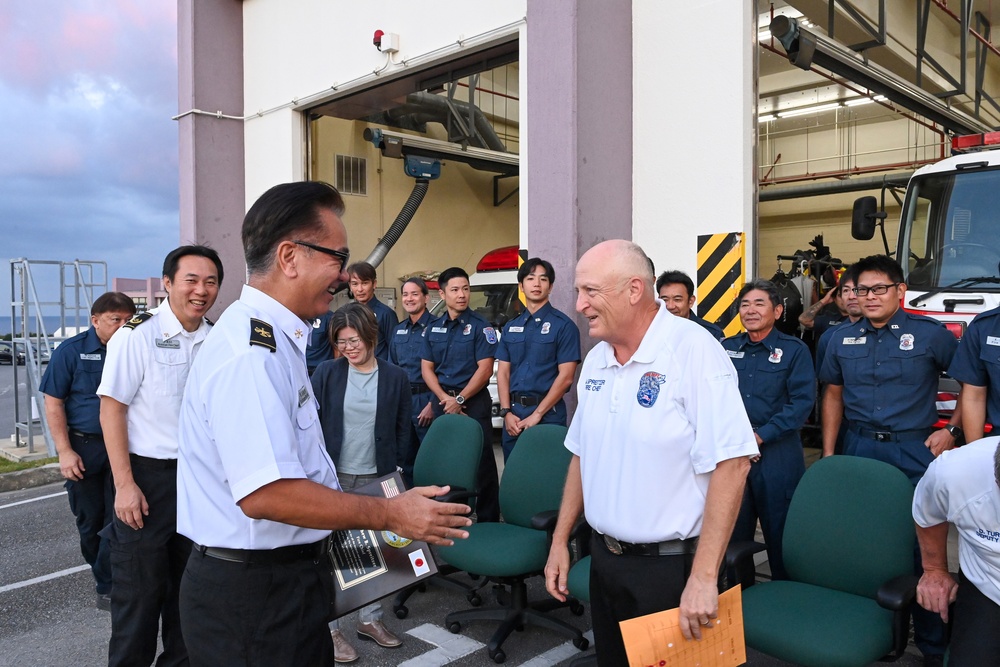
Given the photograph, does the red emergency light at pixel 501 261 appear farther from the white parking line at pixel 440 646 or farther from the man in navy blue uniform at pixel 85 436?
the white parking line at pixel 440 646

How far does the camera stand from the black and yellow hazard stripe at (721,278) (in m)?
5.26

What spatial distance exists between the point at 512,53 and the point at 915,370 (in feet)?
15.1

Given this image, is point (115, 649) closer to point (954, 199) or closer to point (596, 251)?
point (596, 251)

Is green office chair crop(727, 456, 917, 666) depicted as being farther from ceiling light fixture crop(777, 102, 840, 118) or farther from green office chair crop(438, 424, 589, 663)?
ceiling light fixture crop(777, 102, 840, 118)

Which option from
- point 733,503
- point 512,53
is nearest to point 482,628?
point 733,503

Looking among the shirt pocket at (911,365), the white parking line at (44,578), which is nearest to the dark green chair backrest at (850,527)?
the shirt pocket at (911,365)

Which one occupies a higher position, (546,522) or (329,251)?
(329,251)

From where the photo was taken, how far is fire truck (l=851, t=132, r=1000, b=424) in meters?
4.71

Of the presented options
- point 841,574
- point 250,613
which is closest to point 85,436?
point 250,613

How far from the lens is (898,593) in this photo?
2.60 metres

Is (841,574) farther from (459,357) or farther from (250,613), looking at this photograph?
(459,357)

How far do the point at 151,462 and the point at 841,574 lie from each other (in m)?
2.80

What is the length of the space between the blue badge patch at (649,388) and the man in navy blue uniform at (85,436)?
10.7 ft

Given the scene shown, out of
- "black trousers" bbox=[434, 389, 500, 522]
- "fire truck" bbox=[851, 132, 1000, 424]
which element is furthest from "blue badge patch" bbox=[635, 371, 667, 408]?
"fire truck" bbox=[851, 132, 1000, 424]
